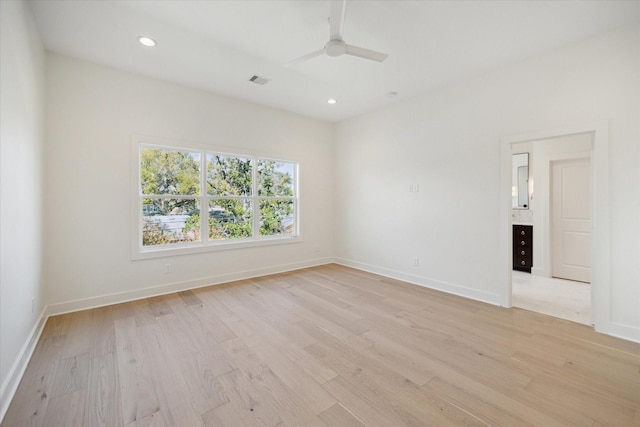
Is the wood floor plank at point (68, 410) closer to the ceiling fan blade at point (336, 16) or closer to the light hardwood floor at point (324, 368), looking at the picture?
the light hardwood floor at point (324, 368)

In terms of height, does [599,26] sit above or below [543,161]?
above

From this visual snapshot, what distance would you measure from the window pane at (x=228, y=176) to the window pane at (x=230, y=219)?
0.16 m

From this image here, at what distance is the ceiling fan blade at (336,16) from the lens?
6.45 ft

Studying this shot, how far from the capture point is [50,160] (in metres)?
3.03

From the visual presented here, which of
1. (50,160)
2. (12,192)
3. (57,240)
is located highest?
(50,160)

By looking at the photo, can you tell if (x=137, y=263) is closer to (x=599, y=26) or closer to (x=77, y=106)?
(x=77, y=106)

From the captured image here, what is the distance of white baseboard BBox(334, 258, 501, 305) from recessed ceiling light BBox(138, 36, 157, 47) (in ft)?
14.4

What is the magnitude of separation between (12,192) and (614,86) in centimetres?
518

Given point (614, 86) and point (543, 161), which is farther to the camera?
point (543, 161)

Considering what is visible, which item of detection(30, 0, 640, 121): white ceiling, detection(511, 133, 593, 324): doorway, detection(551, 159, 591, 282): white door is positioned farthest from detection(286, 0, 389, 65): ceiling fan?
detection(551, 159, 591, 282): white door

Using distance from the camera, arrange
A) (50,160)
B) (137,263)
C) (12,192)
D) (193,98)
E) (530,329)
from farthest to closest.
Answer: (193,98)
(137,263)
(50,160)
(530,329)
(12,192)

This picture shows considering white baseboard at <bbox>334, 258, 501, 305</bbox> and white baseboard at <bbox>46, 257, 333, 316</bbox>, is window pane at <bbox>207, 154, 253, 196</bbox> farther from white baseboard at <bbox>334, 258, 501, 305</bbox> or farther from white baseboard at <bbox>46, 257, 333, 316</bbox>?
white baseboard at <bbox>334, 258, 501, 305</bbox>

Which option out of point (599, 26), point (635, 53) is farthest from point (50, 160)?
point (635, 53)

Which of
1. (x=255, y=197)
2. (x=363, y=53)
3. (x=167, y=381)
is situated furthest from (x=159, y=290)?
(x=363, y=53)
